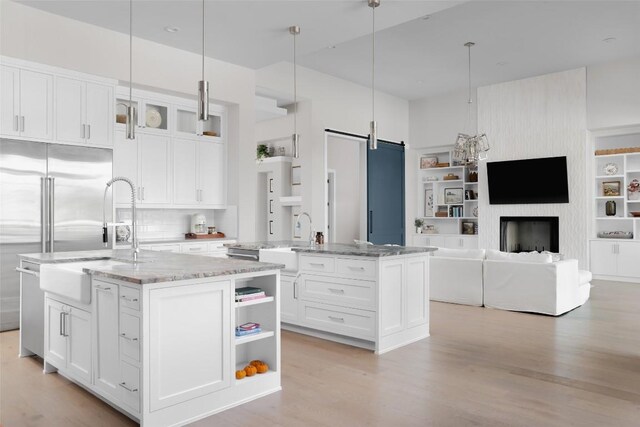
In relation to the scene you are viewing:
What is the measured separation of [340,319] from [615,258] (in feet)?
19.7

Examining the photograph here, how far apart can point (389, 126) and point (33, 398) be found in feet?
26.6

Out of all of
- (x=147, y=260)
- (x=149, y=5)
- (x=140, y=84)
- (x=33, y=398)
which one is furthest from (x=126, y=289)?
(x=140, y=84)

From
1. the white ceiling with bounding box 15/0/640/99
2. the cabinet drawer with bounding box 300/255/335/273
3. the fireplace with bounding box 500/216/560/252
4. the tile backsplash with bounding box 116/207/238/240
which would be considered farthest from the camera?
the fireplace with bounding box 500/216/560/252

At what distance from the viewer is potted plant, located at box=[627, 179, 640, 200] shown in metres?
8.10

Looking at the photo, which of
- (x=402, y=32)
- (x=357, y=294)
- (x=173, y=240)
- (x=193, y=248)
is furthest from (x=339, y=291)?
(x=402, y=32)

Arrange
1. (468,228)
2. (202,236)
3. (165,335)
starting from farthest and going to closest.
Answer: (468,228) → (202,236) → (165,335)

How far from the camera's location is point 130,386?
261 centimetres

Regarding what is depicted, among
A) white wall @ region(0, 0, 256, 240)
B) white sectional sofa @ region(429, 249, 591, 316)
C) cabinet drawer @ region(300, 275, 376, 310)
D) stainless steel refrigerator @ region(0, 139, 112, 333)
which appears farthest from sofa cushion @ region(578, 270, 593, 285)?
stainless steel refrigerator @ region(0, 139, 112, 333)

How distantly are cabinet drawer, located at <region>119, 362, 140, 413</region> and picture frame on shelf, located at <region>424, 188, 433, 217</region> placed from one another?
849 cm

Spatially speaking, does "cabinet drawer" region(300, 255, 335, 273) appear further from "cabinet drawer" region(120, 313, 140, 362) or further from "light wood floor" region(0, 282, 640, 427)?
"cabinet drawer" region(120, 313, 140, 362)

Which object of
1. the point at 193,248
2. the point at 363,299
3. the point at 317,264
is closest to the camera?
the point at 363,299

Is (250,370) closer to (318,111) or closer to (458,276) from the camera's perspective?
(458,276)

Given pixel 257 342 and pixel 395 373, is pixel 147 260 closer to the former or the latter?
pixel 257 342

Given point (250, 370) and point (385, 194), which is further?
point (385, 194)
